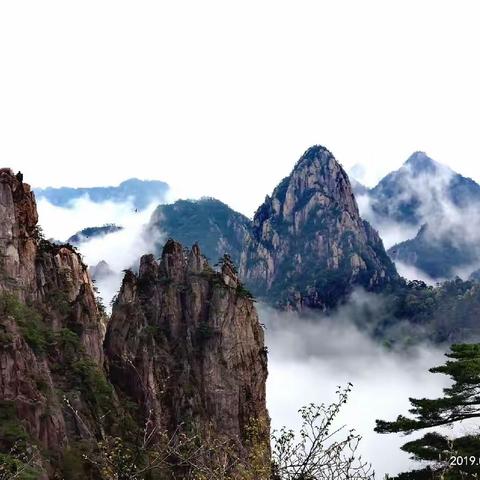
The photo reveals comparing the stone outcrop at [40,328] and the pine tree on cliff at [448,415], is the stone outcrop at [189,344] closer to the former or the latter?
the stone outcrop at [40,328]

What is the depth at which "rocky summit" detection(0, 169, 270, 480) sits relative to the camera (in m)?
49.1

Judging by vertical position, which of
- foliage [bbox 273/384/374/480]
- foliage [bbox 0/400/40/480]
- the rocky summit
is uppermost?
the rocky summit

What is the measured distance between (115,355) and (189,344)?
1109cm

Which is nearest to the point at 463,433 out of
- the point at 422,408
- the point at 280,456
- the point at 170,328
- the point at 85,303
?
the point at 422,408

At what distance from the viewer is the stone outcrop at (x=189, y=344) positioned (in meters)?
69.3

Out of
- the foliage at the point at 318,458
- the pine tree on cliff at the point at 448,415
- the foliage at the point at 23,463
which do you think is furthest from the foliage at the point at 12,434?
the foliage at the point at 318,458

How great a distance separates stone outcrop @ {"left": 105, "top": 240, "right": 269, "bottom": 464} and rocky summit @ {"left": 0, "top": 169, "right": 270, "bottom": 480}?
150 mm

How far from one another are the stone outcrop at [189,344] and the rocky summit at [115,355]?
5.9 inches

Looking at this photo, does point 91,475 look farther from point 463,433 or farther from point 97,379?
point 463,433

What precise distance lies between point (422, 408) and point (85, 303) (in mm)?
47390

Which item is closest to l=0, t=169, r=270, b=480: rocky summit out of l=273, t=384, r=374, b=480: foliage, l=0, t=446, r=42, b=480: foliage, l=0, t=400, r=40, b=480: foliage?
l=0, t=400, r=40, b=480: foliage

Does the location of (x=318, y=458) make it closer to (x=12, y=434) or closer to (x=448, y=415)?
(x=448, y=415)

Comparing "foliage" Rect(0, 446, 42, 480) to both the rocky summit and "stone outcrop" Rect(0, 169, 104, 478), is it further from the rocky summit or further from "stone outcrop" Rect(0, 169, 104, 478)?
"stone outcrop" Rect(0, 169, 104, 478)

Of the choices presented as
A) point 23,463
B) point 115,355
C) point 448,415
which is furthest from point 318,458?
point 115,355
